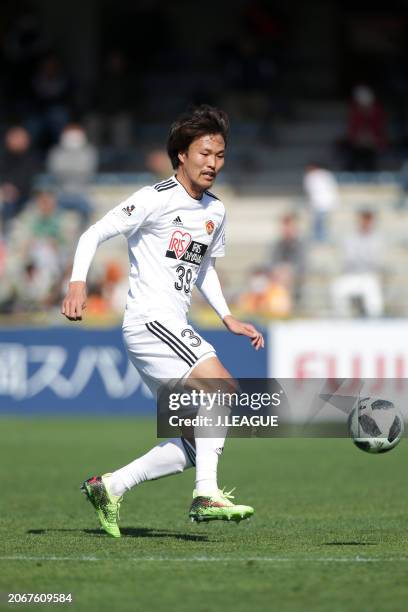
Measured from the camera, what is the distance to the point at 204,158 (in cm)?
781

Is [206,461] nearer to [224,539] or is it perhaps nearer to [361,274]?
[224,539]

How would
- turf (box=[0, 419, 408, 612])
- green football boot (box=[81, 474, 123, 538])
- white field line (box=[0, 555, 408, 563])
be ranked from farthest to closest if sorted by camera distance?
green football boot (box=[81, 474, 123, 538]) → white field line (box=[0, 555, 408, 563]) → turf (box=[0, 419, 408, 612])

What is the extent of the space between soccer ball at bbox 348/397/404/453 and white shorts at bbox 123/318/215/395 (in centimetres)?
92

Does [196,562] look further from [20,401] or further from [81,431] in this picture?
[20,401]

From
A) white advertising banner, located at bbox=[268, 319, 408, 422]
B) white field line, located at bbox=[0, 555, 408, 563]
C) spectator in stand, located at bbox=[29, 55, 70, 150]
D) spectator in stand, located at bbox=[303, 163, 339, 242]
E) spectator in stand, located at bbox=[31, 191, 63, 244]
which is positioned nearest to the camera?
white field line, located at bbox=[0, 555, 408, 563]

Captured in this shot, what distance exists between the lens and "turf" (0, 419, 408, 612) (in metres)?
6.04

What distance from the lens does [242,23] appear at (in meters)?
27.6

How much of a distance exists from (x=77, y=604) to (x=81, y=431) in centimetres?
1103

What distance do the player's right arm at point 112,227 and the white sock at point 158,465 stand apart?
44.5 inches

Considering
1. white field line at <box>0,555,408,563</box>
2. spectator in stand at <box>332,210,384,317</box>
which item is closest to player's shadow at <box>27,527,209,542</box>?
white field line at <box>0,555,408,563</box>

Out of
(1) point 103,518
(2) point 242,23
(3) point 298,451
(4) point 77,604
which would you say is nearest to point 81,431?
(3) point 298,451

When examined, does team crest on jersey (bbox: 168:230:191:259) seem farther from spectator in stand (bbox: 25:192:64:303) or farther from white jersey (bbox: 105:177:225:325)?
spectator in stand (bbox: 25:192:64:303)

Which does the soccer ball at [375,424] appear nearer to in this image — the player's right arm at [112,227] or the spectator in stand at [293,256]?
the player's right arm at [112,227]

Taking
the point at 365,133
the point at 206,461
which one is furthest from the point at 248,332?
the point at 365,133
